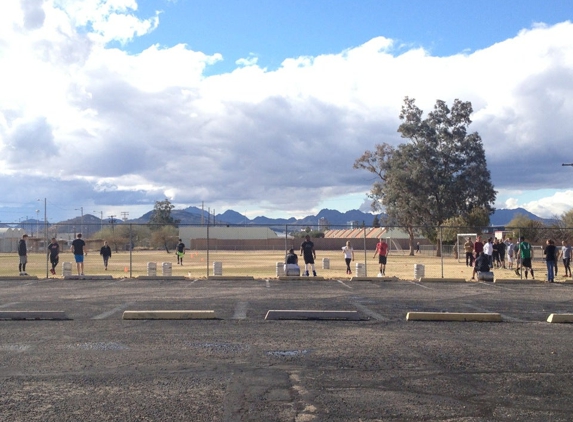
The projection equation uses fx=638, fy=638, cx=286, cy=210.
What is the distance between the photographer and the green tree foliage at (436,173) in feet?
199

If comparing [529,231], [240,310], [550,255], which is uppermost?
[529,231]

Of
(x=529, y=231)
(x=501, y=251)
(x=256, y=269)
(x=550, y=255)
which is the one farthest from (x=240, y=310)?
(x=529, y=231)

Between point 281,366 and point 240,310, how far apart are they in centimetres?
592

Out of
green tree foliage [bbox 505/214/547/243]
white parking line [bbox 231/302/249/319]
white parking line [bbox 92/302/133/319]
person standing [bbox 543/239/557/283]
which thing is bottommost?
white parking line [bbox 231/302/249/319]

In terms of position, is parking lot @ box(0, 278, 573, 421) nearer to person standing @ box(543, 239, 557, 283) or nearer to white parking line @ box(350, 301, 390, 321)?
white parking line @ box(350, 301, 390, 321)

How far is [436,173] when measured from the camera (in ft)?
200

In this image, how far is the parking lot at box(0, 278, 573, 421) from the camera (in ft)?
20.9

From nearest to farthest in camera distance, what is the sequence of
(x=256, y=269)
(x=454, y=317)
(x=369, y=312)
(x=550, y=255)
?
(x=454, y=317) → (x=369, y=312) → (x=550, y=255) → (x=256, y=269)

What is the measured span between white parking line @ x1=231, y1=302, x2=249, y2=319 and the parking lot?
46 mm

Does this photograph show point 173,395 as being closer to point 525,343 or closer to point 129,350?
point 129,350

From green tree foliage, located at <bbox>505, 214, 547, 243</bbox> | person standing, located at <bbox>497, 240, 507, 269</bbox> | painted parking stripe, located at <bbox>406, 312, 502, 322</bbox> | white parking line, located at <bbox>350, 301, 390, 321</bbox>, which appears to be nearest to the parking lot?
white parking line, located at <bbox>350, 301, 390, 321</bbox>

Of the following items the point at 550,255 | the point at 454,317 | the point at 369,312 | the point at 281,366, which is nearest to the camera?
the point at 281,366

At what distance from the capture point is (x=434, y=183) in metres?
60.6

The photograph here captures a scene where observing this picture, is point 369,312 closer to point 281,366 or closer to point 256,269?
point 281,366
